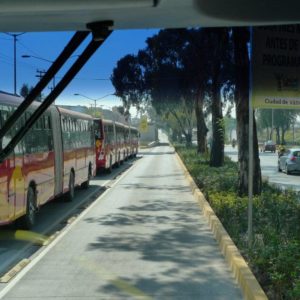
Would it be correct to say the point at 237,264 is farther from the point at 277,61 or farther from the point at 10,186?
the point at 10,186

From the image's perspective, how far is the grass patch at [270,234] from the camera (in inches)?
241

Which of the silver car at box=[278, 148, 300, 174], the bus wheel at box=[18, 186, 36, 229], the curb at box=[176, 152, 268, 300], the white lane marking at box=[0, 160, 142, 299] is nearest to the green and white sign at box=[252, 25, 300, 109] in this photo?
the curb at box=[176, 152, 268, 300]

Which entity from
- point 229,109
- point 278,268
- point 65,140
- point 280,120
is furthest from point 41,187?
point 280,120

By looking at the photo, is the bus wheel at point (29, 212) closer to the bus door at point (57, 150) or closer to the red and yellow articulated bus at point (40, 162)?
the red and yellow articulated bus at point (40, 162)

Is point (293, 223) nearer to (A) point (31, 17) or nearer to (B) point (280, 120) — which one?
(A) point (31, 17)

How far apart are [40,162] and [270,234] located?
5.89 metres

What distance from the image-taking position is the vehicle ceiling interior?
268 centimetres

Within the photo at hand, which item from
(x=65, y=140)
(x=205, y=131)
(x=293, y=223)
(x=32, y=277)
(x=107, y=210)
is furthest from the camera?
(x=205, y=131)

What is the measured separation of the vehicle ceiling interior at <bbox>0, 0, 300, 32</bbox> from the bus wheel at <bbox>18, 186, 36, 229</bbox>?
8607 mm

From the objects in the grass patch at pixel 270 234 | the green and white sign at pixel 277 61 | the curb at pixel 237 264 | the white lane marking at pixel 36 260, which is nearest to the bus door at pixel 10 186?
the white lane marking at pixel 36 260

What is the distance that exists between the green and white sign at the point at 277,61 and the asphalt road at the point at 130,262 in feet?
7.54

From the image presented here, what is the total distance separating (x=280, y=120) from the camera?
112312 mm

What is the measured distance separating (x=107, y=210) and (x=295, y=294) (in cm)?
965

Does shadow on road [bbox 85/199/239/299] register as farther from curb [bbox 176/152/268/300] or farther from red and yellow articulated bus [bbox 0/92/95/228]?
red and yellow articulated bus [bbox 0/92/95/228]
